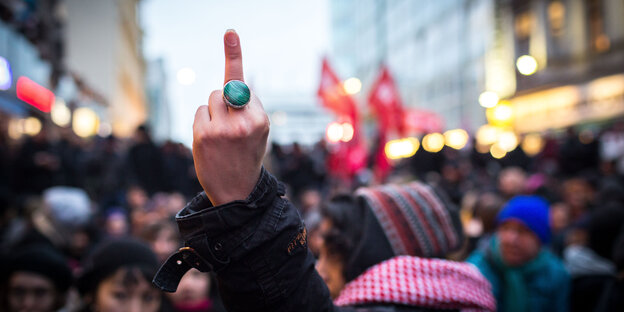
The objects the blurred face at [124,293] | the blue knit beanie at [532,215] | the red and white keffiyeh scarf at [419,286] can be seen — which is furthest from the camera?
Result: the blue knit beanie at [532,215]

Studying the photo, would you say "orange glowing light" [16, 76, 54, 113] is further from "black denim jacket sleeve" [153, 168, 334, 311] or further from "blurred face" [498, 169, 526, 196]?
"black denim jacket sleeve" [153, 168, 334, 311]

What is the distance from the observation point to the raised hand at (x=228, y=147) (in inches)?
39.5

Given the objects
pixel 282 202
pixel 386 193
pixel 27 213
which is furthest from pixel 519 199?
pixel 27 213

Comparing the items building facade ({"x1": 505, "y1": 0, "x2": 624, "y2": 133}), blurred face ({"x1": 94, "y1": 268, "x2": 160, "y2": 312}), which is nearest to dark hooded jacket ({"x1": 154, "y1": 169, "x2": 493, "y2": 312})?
blurred face ({"x1": 94, "y1": 268, "x2": 160, "y2": 312})

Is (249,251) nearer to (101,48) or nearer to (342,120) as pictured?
(342,120)

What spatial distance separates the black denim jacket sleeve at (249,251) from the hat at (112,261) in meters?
1.82

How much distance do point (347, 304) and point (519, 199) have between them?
2.05 m

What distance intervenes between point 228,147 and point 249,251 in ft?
0.76

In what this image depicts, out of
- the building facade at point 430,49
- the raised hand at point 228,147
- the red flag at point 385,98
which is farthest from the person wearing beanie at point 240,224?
the building facade at point 430,49

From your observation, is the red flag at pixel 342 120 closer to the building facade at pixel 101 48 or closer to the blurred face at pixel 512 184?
the blurred face at pixel 512 184

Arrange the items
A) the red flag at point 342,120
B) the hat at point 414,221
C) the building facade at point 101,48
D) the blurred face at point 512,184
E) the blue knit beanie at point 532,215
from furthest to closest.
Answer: the building facade at point 101,48 → the red flag at point 342,120 → the blurred face at point 512,184 → the blue knit beanie at point 532,215 → the hat at point 414,221

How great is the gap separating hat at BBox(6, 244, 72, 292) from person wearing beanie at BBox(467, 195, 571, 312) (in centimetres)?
275

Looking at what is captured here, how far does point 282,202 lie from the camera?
1.11m

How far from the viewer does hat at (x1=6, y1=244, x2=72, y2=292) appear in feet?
9.35
